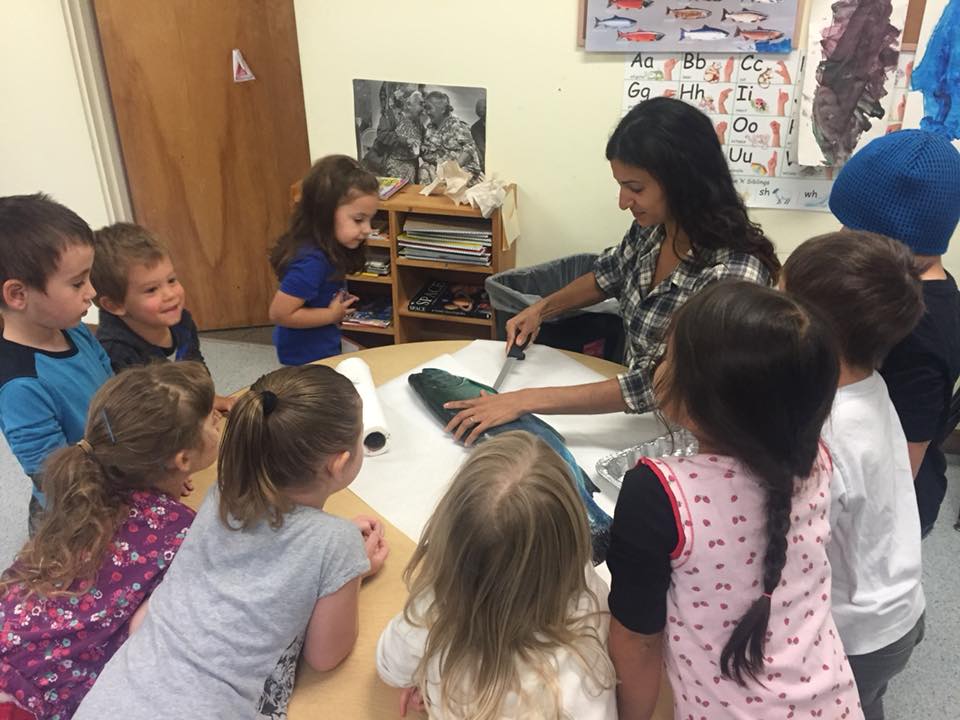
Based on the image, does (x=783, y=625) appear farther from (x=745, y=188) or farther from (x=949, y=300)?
(x=745, y=188)

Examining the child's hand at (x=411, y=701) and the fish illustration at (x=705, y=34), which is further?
the fish illustration at (x=705, y=34)

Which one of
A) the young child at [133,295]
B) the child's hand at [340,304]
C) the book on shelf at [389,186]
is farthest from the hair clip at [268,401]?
the book on shelf at [389,186]

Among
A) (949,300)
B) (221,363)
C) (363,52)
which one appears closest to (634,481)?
(949,300)

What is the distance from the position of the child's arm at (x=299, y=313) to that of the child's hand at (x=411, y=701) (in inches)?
42.8

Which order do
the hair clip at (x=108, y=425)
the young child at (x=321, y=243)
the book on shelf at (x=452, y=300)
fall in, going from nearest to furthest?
the hair clip at (x=108, y=425)
the young child at (x=321, y=243)
the book on shelf at (x=452, y=300)

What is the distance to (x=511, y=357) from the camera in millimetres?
1628

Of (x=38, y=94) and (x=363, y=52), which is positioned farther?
(x=38, y=94)

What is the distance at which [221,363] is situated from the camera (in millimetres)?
2965

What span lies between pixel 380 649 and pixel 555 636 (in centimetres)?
24

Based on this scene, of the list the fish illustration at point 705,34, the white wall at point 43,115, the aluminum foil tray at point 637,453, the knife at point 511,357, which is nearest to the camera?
the aluminum foil tray at point 637,453

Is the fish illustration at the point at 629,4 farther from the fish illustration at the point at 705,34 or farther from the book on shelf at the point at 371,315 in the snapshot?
the book on shelf at the point at 371,315

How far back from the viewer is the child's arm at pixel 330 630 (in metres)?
0.93

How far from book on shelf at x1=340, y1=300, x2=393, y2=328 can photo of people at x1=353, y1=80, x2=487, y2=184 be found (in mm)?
480

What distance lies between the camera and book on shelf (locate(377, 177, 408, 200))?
2.39 m
